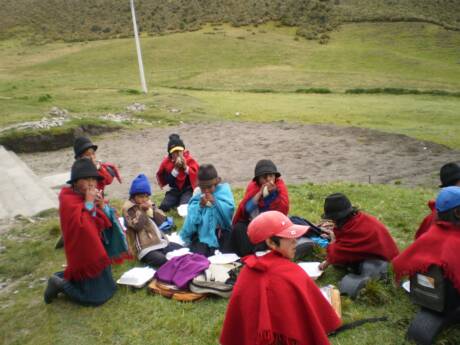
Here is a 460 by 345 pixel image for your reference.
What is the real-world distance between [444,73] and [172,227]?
31928mm

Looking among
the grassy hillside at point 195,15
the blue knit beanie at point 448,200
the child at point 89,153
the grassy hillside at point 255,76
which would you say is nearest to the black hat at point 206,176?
the child at point 89,153

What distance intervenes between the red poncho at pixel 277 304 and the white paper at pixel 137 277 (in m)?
2.40

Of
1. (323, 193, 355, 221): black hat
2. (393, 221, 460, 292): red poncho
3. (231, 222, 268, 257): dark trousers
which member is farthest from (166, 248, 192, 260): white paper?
(393, 221, 460, 292): red poncho

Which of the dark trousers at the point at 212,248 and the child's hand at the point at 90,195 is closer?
the child's hand at the point at 90,195

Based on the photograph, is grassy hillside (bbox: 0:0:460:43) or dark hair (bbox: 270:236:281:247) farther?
grassy hillside (bbox: 0:0:460:43)

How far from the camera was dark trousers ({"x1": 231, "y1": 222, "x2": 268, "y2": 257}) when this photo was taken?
5855mm

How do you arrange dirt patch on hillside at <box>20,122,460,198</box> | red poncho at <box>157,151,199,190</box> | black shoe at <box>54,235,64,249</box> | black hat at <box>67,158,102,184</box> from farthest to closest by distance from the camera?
dirt patch on hillside at <box>20,122,460,198</box>
red poncho at <box>157,151,199,190</box>
black shoe at <box>54,235,64,249</box>
black hat at <box>67,158,102,184</box>

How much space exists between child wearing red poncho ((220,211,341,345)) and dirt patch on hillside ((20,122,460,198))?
23.1ft

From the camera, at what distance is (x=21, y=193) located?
31.1ft

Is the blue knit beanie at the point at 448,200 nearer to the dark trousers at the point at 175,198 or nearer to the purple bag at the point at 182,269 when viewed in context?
the purple bag at the point at 182,269

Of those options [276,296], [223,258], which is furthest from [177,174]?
[276,296]

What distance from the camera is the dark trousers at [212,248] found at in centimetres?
609

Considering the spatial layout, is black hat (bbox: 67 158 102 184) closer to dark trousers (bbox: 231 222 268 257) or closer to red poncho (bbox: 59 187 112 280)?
red poncho (bbox: 59 187 112 280)

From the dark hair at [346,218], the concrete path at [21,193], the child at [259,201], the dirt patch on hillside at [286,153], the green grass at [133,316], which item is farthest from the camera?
the dirt patch on hillside at [286,153]
